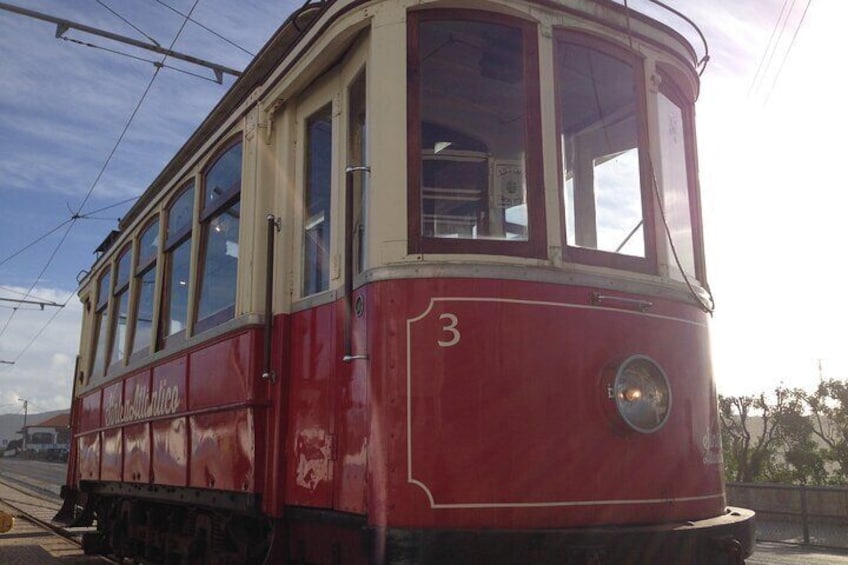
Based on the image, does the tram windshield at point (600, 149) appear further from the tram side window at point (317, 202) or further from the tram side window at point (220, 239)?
the tram side window at point (220, 239)

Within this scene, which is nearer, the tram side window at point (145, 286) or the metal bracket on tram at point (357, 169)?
Answer: the metal bracket on tram at point (357, 169)

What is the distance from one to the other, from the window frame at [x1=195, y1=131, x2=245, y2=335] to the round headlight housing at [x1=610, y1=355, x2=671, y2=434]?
2428 millimetres

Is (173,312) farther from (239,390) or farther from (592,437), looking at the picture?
(592,437)

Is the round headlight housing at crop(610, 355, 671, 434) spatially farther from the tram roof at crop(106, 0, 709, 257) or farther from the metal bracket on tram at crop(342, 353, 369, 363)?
the tram roof at crop(106, 0, 709, 257)

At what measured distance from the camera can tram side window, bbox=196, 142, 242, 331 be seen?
4926 millimetres

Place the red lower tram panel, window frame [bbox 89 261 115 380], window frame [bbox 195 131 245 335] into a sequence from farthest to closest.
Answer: window frame [bbox 89 261 115 380] → window frame [bbox 195 131 245 335] → the red lower tram panel

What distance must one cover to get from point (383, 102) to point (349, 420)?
141 centimetres

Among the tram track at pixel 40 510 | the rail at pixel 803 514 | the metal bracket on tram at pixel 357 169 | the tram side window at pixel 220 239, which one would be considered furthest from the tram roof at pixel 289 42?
the rail at pixel 803 514

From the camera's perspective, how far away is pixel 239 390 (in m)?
4.44

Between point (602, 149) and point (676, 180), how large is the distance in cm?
43

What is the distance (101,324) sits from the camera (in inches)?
350

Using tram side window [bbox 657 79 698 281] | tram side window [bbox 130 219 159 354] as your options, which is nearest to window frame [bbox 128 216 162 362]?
tram side window [bbox 130 219 159 354]

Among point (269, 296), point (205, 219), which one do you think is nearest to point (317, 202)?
point (269, 296)

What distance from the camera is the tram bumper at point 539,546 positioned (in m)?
3.22
